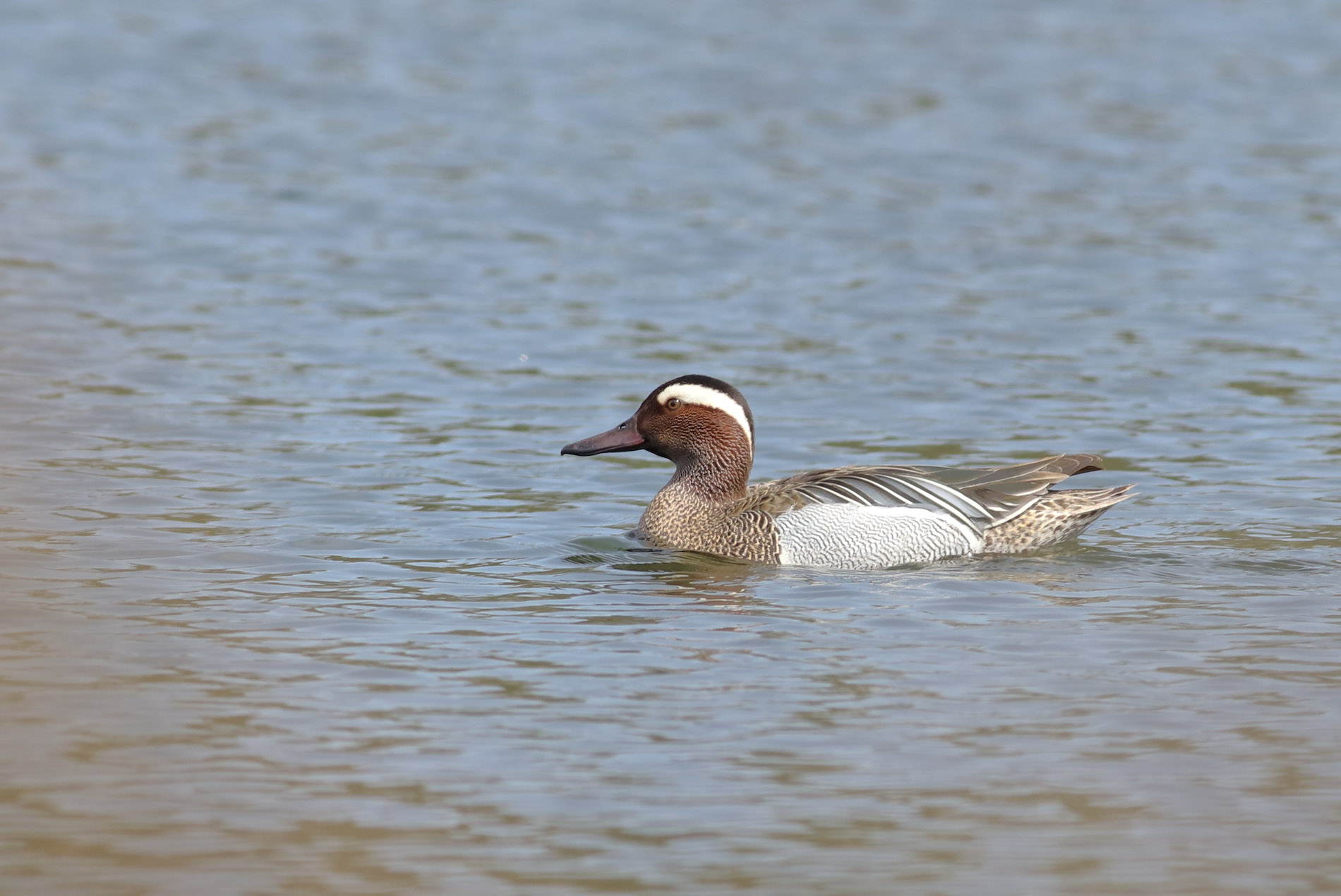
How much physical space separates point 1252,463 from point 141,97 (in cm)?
1493

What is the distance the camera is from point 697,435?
11031mm

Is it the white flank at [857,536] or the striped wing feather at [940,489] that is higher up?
the striped wing feather at [940,489]

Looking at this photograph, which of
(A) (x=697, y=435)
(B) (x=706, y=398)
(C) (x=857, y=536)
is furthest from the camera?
(A) (x=697, y=435)

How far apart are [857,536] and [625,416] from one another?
3.35 m

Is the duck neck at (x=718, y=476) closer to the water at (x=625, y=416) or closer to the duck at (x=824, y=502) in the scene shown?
the duck at (x=824, y=502)

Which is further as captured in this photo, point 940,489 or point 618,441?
point 618,441

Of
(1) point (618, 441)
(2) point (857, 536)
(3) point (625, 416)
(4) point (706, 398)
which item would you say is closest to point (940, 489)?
(2) point (857, 536)

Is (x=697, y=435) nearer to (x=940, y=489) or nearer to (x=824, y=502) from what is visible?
(x=824, y=502)

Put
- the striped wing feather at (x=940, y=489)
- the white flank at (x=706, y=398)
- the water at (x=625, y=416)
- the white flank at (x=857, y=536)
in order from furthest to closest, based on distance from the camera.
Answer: the white flank at (x=706, y=398) < the striped wing feather at (x=940, y=489) < the white flank at (x=857, y=536) < the water at (x=625, y=416)

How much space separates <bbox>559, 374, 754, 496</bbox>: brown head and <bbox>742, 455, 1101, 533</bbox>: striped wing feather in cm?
28

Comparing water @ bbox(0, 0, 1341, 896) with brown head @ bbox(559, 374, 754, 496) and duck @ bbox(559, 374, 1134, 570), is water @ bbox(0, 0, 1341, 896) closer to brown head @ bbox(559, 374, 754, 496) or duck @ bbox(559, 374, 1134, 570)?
duck @ bbox(559, 374, 1134, 570)

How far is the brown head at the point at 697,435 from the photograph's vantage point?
10930mm

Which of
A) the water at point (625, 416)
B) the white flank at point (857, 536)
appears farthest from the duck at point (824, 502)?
the water at point (625, 416)

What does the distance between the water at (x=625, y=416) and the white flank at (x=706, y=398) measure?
86cm
